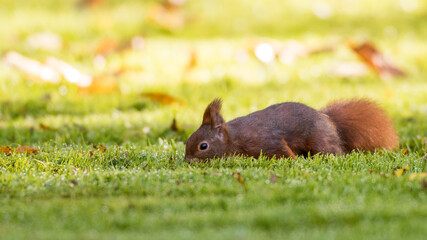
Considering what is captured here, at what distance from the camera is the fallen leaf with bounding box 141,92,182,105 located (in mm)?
7977

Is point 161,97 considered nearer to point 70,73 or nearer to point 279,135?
point 70,73

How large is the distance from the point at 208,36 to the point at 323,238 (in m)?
8.38

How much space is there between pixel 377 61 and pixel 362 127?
3.78 metres

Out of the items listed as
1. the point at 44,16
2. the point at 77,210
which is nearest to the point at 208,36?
the point at 44,16

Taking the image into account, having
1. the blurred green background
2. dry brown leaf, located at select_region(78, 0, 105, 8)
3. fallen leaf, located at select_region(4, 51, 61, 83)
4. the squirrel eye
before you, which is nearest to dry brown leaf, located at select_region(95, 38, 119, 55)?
the blurred green background

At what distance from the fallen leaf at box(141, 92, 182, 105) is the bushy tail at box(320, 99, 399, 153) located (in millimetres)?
2574

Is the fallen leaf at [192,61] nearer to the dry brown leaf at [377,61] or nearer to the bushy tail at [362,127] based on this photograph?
the dry brown leaf at [377,61]

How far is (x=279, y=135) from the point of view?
5.32 m

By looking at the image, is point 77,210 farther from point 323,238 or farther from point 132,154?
point 132,154

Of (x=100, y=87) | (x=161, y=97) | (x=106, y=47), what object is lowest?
(x=161, y=97)

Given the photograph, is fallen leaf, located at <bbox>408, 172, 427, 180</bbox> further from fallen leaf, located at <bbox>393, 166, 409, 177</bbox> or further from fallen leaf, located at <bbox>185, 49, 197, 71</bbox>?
fallen leaf, located at <bbox>185, 49, 197, 71</bbox>

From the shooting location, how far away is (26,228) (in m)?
3.29

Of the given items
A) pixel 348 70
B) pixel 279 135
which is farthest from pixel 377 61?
pixel 279 135

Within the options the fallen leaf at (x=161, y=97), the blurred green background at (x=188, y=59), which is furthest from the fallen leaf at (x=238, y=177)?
the fallen leaf at (x=161, y=97)
